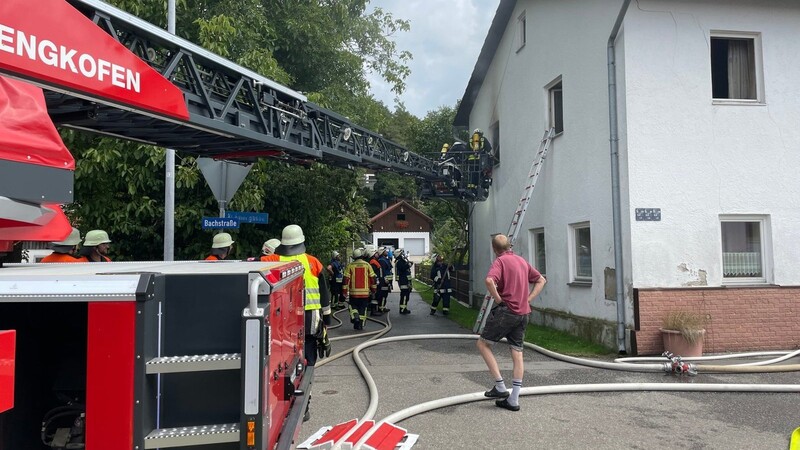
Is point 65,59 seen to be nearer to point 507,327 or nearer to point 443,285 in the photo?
point 507,327

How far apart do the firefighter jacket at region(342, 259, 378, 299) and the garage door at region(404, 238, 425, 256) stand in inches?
1902

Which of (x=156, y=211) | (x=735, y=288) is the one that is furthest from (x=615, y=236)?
(x=156, y=211)

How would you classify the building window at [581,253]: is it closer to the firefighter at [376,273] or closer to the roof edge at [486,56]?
the firefighter at [376,273]

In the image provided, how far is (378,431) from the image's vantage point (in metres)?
4.43

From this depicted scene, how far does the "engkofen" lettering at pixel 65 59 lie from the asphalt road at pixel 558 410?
315 centimetres

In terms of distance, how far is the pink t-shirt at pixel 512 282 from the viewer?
5773 mm

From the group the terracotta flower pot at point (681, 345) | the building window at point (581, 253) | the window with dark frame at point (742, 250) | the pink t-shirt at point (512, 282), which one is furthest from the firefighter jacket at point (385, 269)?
the pink t-shirt at point (512, 282)

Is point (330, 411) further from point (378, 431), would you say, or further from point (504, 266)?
point (504, 266)

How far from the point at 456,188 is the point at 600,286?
566 centimetres

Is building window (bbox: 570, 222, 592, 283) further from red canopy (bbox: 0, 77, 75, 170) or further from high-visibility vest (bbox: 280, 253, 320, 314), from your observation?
red canopy (bbox: 0, 77, 75, 170)

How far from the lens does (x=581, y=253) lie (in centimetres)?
1007

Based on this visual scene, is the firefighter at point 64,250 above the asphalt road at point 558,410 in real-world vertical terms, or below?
above

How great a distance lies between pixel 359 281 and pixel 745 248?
667 cm

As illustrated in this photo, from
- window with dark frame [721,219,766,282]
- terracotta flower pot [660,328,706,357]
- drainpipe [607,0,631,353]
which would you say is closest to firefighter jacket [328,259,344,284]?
drainpipe [607,0,631,353]
